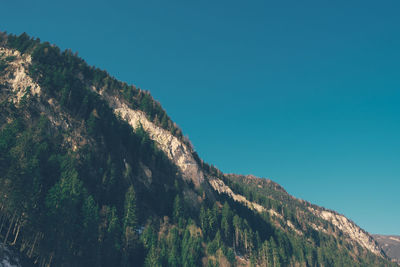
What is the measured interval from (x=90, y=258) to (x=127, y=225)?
16.1 meters

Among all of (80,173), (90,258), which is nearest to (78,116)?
(80,173)

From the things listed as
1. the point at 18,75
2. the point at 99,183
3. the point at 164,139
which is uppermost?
the point at 164,139

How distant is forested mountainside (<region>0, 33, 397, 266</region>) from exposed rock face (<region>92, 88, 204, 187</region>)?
0.46m

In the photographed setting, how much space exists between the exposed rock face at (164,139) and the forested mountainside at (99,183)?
460mm

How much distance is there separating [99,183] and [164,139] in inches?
1820

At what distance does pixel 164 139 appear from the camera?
11700 centimetres

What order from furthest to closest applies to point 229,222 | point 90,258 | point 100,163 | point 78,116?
point 229,222 → point 78,116 → point 100,163 → point 90,258

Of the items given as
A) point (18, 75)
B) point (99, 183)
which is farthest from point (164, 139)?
point (18, 75)

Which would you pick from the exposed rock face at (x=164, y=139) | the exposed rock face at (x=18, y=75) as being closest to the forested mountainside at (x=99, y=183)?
the exposed rock face at (x=18, y=75)

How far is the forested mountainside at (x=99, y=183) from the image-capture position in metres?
47.7

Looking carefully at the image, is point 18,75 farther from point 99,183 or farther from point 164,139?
point 164,139

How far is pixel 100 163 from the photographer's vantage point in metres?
77.9

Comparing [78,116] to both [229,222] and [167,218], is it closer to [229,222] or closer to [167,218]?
[167,218]

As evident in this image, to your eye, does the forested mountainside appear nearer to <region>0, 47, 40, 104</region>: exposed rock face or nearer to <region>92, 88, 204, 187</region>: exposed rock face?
<region>0, 47, 40, 104</region>: exposed rock face
